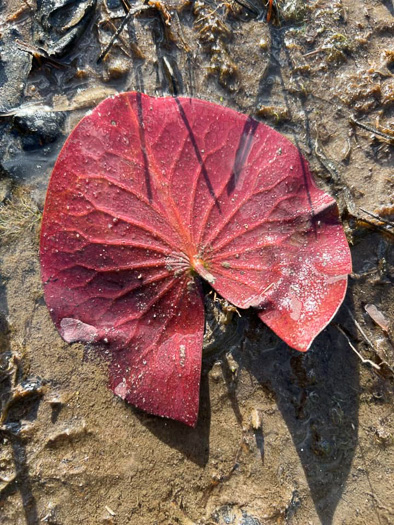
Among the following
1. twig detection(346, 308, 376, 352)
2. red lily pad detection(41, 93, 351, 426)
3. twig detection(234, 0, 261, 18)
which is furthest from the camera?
twig detection(234, 0, 261, 18)

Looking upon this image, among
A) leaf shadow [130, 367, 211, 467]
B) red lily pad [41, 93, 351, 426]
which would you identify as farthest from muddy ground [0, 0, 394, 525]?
red lily pad [41, 93, 351, 426]

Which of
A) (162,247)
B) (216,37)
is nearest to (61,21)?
(216,37)

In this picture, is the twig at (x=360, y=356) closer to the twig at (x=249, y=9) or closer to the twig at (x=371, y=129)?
the twig at (x=371, y=129)

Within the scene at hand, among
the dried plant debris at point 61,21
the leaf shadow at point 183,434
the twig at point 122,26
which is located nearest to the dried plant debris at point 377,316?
the leaf shadow at point 183,434

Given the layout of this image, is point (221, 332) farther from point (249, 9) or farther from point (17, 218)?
point (249, 9)

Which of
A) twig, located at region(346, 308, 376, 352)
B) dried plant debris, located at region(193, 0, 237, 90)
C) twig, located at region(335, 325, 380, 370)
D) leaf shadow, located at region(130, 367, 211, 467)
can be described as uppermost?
dried plant debris, located at region(193, 0, 237, 90)

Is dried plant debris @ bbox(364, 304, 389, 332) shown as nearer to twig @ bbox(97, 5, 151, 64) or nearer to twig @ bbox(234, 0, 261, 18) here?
twig @ bbox(234, 0, 261, 18)
